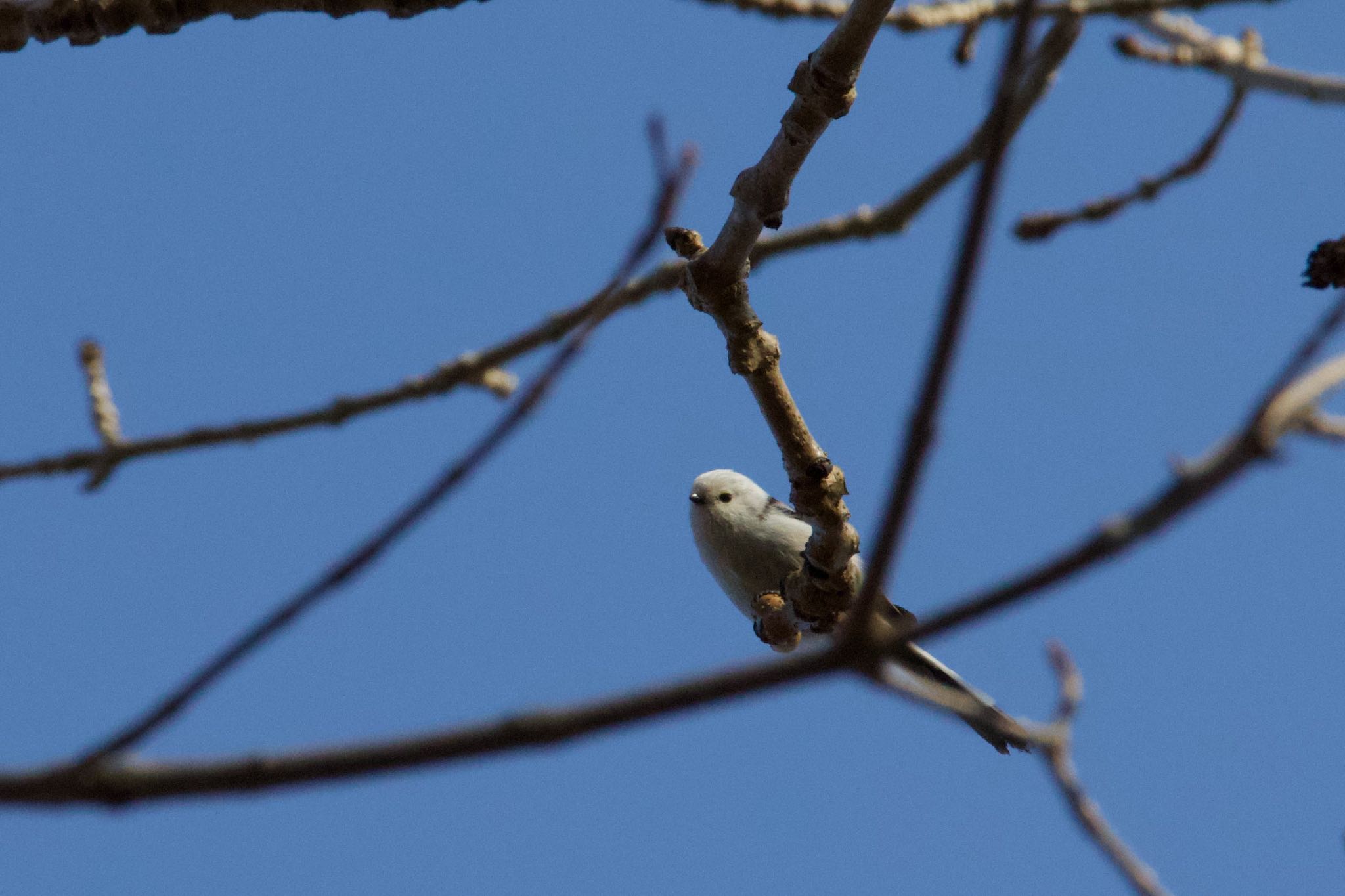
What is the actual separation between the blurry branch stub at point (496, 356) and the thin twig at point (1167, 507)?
4.91 ft

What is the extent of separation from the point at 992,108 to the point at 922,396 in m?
0.23

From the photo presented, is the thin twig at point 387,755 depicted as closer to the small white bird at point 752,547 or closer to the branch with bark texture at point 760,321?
the branch with bark texture at point 760,321

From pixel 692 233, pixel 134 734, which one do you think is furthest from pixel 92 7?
pixel 134 734

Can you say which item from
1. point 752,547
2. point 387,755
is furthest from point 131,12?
point 752,547

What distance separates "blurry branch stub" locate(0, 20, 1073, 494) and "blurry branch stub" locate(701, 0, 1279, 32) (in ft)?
0.45

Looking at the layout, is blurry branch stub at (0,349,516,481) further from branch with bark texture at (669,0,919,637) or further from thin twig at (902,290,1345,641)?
thin twig at (902,290,1345,641)

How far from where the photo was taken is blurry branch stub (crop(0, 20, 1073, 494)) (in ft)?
8.58

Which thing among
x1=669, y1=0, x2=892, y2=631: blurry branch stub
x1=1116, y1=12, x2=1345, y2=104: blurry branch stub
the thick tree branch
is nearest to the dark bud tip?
x1=1116, y1=12, x2=1345, y2=104: blurry branch stub

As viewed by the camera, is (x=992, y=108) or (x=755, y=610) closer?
(x=992, y=108)

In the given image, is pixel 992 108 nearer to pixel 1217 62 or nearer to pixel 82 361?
pixel 1217 62

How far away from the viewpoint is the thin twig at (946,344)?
82 centimetres

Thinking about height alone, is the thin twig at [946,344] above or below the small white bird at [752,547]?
below

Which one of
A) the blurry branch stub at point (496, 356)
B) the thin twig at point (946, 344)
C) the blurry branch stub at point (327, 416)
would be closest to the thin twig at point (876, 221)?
the blurry branch stub at point (496, 356)

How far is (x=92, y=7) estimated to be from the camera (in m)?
2.35
